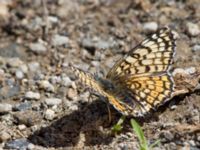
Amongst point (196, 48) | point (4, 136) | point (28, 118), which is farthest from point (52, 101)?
point (196, 48)

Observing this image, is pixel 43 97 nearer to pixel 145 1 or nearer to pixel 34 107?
pixel 34 107

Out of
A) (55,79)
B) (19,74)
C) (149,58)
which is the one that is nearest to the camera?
(149,58)

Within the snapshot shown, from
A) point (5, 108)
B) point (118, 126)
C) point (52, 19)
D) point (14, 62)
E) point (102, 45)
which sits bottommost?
point (118, 126)

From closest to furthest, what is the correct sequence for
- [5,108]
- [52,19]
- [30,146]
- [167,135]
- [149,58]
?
[167,135], [30,146], [149,58], [5,108], [52,19]

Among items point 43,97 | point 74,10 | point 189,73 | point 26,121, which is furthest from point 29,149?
point 74,10

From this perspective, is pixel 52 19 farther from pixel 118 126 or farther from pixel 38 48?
pixel 118 126

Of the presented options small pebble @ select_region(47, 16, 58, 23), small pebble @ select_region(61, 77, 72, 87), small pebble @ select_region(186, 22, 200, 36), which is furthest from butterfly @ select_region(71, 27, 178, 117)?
small pebble @ select_region(47, 16, 58, 23)

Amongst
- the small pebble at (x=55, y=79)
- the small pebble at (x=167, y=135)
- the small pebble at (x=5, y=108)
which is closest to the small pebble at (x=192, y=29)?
the small pebble at (x=55, y=79)
